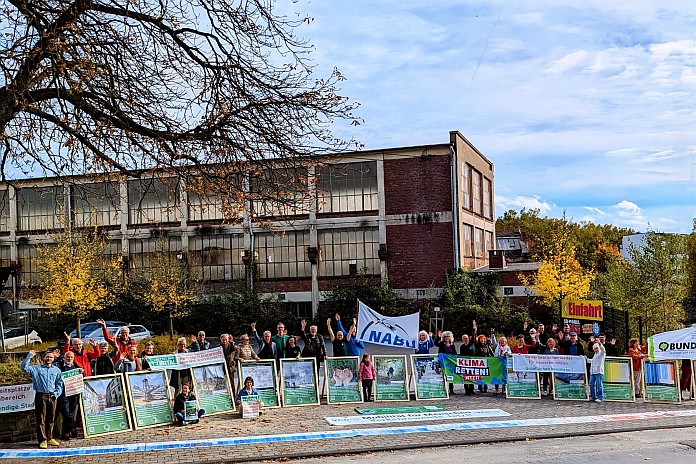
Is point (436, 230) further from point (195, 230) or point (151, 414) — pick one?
point (151, 414)

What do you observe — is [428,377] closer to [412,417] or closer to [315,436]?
[412,417]

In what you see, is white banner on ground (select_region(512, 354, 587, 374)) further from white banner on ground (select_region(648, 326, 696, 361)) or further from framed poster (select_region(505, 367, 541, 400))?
white banner on ground (select_region(648, 326, 696, 361))

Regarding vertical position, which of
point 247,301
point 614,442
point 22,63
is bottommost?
point 614,442

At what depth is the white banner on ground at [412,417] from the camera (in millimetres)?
15508

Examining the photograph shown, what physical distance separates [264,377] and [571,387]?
25.5 feet

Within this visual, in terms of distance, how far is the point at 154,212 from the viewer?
1743 inches

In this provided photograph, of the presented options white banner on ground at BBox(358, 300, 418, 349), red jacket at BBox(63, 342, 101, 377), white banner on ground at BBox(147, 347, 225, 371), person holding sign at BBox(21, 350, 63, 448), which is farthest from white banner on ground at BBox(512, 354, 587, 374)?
Result: person holding sign at BBox(21, 350, 63, 448)

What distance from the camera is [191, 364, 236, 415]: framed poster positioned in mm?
16422

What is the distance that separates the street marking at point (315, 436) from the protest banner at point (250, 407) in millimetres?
1809

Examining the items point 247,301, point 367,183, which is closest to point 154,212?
point 247,301

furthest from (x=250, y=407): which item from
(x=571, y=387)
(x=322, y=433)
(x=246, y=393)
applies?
(x=571, y=387)

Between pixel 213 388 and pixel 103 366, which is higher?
pixel 103 366

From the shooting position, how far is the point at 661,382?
59.0ft

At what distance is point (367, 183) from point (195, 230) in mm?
11289
